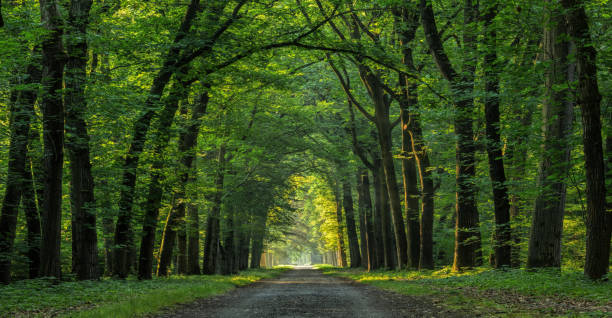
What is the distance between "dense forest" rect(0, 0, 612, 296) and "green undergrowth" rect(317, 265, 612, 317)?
86 cm

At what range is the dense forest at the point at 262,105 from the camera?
1098 cm

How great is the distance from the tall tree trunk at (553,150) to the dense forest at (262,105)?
5 cm

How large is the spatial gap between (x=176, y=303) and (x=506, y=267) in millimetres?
9385

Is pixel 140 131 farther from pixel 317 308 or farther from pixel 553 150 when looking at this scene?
pixel 553 150

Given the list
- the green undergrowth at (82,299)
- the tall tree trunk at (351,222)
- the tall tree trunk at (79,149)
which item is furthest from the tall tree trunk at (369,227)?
the tall tree trunk at (79,149)

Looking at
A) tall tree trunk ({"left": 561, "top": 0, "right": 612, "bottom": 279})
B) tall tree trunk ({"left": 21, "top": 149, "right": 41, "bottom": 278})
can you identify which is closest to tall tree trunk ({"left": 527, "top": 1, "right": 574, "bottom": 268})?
tall tree trunk ({"left": 561, "top": 0, "right": 612, "bottom": 279})

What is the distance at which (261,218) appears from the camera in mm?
31250

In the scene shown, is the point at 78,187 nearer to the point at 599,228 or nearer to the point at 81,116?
the point at 81,116

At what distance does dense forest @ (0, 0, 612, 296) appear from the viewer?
11.0 m

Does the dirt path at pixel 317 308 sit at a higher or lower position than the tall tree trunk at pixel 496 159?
lower

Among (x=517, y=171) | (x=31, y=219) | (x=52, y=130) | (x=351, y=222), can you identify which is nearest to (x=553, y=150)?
(x=517, y=171)

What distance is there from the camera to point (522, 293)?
9.84 m

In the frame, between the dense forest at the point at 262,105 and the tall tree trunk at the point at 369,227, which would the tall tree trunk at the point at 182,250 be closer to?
Result: the dense forest at the point at 262,105

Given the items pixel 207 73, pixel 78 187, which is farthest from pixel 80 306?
pixel 207 73
